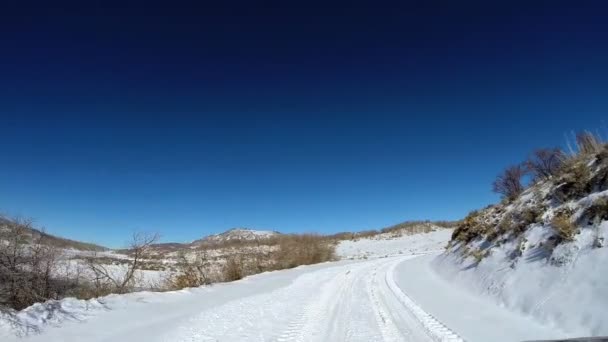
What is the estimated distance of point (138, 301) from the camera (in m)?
9.47

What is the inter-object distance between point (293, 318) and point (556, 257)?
5.38m

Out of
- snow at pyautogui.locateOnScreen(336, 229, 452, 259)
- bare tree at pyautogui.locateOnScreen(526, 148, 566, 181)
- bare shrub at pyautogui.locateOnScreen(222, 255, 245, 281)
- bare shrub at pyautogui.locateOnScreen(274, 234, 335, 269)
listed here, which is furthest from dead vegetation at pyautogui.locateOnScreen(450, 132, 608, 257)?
snow at pyautogui.locateOnScreen(336, 229, 452, 259)

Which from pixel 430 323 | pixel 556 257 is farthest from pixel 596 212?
pixel 430 323

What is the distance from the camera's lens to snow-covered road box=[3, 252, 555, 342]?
671 cm

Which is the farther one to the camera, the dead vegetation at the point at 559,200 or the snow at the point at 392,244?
the snow at the point at 392,244

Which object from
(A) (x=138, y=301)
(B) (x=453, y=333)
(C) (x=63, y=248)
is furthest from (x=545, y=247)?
(C) (x=63, y=248)

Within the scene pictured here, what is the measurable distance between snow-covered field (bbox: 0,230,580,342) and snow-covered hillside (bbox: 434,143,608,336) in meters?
0.41

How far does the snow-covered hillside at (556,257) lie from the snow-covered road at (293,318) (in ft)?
1.59

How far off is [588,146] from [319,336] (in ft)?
33.2

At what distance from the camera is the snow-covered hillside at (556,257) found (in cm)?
617

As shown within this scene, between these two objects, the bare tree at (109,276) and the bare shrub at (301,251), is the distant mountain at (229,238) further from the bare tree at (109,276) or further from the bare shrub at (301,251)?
the bare tree at (109,276)

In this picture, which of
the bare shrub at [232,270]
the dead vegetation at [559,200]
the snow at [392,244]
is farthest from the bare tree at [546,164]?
the snow at [392,244]

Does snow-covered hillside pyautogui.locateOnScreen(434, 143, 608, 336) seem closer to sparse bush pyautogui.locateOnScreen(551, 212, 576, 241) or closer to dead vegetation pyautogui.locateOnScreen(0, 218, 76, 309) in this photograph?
sparse bush pyautogui.locateOnScreen(551, 212, 576, 241)

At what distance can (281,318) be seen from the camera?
8688 millimetres
